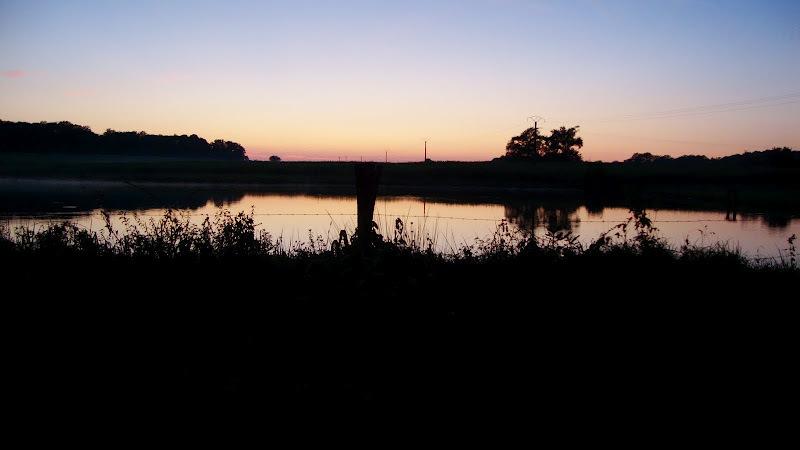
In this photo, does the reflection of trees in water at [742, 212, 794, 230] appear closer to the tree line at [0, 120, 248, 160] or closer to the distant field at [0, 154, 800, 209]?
the distant field at [0, 154, 800, 209]

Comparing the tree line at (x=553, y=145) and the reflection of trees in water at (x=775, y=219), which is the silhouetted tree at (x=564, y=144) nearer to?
the tree line at (x=553, y=145)

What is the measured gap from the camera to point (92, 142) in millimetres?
131875

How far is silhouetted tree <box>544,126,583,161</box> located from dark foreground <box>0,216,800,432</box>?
10564 cm

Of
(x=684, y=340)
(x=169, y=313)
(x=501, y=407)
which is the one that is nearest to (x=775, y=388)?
(x=684, y=340)

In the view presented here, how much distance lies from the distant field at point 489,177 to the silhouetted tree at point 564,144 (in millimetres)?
29533

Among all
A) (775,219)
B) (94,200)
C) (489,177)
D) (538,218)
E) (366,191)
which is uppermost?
(489,177)

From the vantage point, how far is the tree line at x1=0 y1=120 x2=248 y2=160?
118 metres

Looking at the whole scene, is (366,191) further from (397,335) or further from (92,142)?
(92,142)

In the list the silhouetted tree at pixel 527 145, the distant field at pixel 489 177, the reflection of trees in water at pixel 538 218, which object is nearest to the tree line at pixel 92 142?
the distant field at pixel 489 177

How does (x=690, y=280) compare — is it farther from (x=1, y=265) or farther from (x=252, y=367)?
(x=1, y=265)

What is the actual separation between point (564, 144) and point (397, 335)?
110118mm

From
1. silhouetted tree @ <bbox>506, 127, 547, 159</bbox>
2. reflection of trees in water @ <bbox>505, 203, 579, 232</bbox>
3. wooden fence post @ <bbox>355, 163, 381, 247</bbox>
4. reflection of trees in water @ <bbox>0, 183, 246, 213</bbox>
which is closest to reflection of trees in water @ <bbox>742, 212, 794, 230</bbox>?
reflection of trees in water @ <bbox>505, 203, 579, 232</bbox>

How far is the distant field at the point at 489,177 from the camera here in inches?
2110

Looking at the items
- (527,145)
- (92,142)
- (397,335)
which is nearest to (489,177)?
(527,145)
